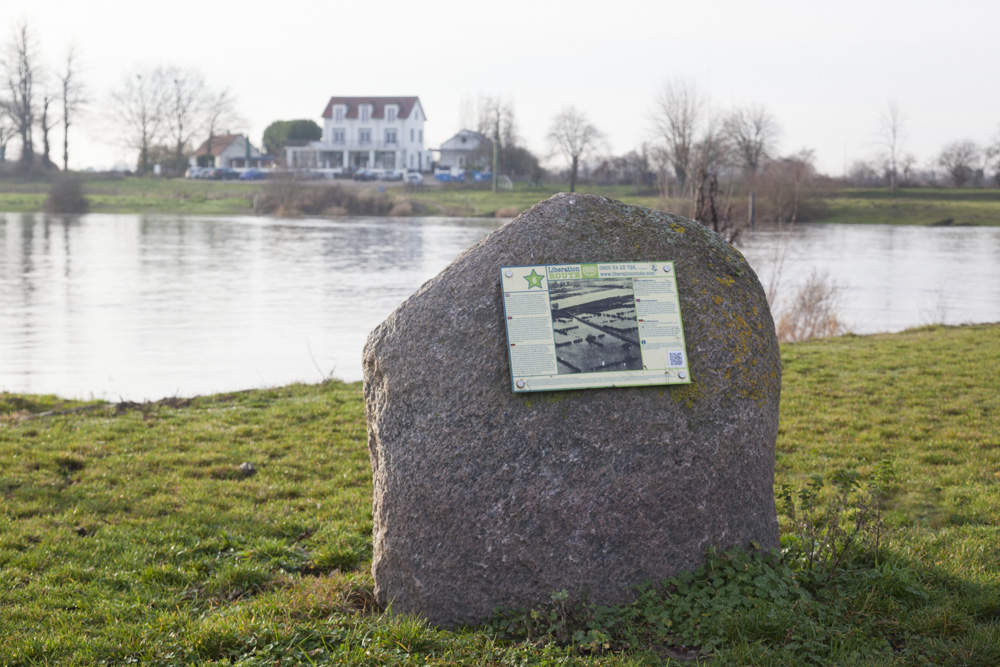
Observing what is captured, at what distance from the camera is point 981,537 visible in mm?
5473

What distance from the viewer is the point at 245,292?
23.7 m

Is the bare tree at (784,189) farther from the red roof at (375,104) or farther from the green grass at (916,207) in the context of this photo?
the red roof at (375,104)

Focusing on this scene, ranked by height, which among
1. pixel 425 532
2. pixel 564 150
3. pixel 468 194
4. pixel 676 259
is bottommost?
pixel 425 532

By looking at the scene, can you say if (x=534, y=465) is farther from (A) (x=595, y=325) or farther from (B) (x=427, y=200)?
(B) (x=427, y=200)

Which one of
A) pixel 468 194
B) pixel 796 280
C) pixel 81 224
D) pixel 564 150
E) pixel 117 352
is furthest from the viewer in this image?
pixel 564 150

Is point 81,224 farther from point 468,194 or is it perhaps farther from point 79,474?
point 79,474

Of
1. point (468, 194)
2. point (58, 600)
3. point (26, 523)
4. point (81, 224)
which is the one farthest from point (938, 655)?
point (468, 194)

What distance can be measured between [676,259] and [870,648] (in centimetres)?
227

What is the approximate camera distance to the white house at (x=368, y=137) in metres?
100

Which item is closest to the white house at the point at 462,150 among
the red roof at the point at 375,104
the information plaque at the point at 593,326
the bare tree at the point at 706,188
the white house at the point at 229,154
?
the red roof at the point at 375,104

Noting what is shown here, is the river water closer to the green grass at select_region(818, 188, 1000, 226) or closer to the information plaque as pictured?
the information plaque

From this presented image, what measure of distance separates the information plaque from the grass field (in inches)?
44.5

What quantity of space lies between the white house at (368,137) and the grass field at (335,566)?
94506mm

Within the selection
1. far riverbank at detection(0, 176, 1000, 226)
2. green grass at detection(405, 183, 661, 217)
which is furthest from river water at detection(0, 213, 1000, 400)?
green grass at detection(405, 183, 661, 217)
